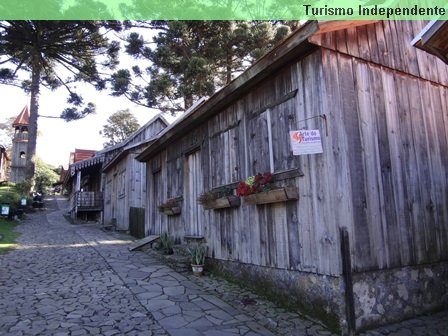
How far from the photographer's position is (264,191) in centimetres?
523

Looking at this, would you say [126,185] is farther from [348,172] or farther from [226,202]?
[348,172]

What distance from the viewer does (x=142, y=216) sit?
42.4 ft

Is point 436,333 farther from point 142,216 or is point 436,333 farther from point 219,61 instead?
point 219,61

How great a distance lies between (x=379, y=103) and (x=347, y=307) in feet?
9.17

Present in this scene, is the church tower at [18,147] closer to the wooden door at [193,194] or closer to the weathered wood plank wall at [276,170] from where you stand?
the wooden door at [193,194]

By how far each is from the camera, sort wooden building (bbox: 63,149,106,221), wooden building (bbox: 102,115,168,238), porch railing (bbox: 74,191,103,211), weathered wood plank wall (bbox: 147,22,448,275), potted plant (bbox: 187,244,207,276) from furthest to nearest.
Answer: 1. porch railing (bbox: 74,191,103,211)
2. wooden building (bbox: 63,149,106,221)
3. wooden building (bbox: 102,115,168,238)
4. potted plant (bbox: 187,244,207,276)
5. weathered wood plank wall (bbox: 147,22,448,275)

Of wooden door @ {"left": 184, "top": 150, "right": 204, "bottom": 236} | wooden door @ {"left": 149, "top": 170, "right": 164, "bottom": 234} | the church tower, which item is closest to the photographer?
wooden door @ {"left": 184, "top": 150, "right": 204, "bottom": 236}

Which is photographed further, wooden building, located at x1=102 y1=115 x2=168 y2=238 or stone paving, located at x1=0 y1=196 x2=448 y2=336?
wooden building, located at x1=102 y1=115 x2=168 y2=238

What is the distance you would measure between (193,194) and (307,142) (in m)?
4.31

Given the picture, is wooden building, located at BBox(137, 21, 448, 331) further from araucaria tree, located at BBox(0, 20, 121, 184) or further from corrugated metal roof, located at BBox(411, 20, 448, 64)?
araucaria tree, located at BBox(0, 20, 121, 184)

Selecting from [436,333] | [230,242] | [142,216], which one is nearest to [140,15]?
[142,216]

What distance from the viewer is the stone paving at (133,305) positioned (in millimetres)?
4348

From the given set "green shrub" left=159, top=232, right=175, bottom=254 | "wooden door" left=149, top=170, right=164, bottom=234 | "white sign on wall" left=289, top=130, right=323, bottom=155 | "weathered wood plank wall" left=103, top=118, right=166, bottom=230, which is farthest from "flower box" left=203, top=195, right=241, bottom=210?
"weathered wood plank wall" left=103, top=118, right=166, bottom=230

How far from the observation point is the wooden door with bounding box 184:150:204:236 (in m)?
Result: 8.02
